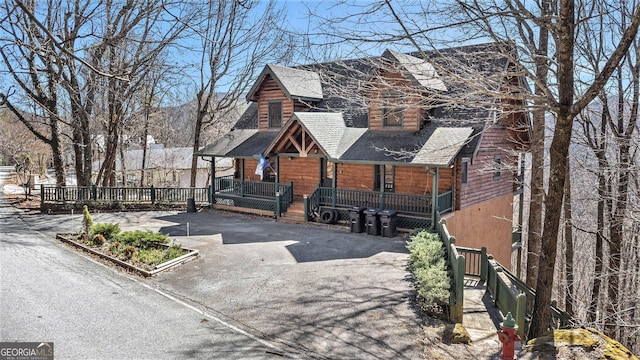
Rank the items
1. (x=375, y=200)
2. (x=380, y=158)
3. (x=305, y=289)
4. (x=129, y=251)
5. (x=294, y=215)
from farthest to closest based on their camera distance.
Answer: (x=294, y=215) < (x=375, y=200) < (x=380, y=158) < (x=129, y=251) < (x=305, y=289)

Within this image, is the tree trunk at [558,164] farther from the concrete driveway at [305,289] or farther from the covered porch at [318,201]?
the covered porch at [318,201]

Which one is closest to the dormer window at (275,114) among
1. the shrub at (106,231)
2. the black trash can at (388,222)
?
the black trash can at (388,222)

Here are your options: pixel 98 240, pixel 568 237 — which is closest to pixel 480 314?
pixel 568 237

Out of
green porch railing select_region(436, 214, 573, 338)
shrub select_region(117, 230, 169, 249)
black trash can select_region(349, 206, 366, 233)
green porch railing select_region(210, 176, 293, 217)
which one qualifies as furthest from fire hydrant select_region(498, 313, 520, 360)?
green porch railing select_region(210, 176, 293, 217)

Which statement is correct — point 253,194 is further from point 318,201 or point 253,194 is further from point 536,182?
point 536,182

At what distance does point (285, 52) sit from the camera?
1195 inches

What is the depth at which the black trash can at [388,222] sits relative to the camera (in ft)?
50.2

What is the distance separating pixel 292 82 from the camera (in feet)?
67.9

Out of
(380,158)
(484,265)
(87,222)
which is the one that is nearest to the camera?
(484,265)

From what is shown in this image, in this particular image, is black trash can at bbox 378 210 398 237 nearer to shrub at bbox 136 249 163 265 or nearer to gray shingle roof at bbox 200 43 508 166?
gray shingle roof at bbox 200 43 508 166

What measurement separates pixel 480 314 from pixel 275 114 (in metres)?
14.8

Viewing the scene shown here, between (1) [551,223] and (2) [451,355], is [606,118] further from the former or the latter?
(2) [451,355]

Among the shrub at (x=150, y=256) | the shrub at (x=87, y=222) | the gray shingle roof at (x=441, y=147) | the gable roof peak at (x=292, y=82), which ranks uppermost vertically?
the gable roof peak at (x=292, y=82)

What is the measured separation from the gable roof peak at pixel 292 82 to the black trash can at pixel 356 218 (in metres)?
6.37
